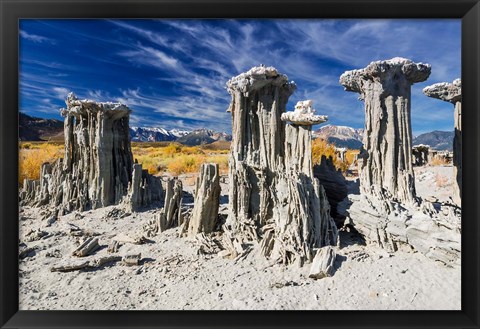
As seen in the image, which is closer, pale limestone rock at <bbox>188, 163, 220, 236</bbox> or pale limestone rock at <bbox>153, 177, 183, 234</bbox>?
pale limestone rock at <bbox>188, 163, 220, 236</bbox>

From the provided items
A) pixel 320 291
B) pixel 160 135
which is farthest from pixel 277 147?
pixel 160 135

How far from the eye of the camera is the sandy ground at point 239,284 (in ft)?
12.2

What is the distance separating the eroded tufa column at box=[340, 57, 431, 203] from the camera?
231 inches

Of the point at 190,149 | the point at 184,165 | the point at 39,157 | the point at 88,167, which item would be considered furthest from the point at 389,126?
the point at 190,149

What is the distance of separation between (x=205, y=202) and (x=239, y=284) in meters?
2.57

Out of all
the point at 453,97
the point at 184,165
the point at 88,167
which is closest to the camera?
the point at 453,97

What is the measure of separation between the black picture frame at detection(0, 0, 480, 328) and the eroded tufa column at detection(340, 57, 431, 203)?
2.91 meters

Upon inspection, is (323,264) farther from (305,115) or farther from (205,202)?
(205,202)

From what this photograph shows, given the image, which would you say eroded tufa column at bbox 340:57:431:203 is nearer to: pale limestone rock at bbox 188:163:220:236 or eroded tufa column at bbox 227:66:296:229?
eroded tufa column at bbox 227:66:296:229

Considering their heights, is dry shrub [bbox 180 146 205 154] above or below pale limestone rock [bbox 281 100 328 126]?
above

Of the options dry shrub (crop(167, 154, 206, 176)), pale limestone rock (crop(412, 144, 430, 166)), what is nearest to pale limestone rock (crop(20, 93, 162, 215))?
dry shrub (crop(167, 154, 206, 176))

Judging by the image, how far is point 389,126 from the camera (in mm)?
6172

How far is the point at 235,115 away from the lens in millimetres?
6695
